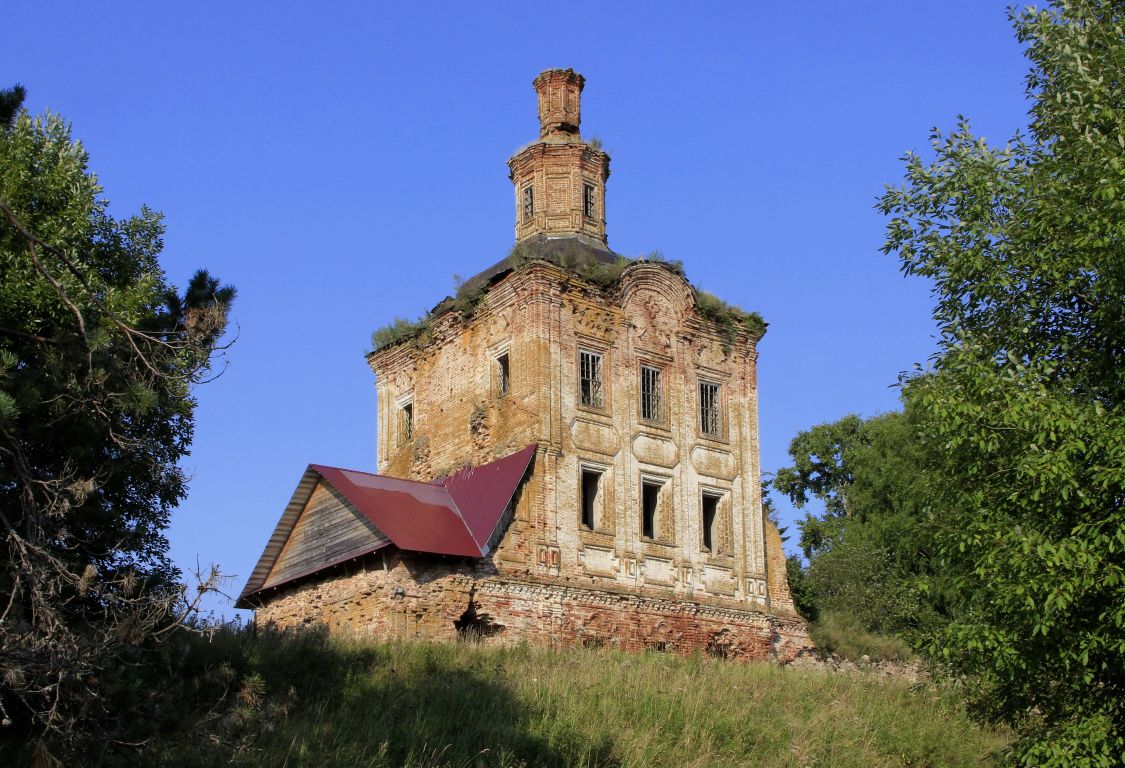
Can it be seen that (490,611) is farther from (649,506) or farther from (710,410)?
(710,410)

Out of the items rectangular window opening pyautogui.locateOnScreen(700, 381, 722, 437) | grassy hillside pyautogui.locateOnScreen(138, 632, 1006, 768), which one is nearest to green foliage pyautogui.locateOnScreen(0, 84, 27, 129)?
grassy hillside pyautogui.locateOnScreen(138, 632, 1006, 768)

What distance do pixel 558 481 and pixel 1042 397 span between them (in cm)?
1264

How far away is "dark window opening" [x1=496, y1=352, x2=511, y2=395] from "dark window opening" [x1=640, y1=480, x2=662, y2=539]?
3.45m

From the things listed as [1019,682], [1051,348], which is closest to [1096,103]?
[1051,348]

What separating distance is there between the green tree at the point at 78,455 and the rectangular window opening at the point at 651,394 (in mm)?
13036

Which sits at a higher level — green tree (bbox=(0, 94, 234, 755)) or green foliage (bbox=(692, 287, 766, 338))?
green foliage (bbox=(692, 287, 766, 338))

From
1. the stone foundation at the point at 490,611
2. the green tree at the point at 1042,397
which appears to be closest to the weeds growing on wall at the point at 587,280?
the stone foundation at the point at 490,611

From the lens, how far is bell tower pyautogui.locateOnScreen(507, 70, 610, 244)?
28484 millimetres

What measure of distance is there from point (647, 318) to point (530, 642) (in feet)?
25.0

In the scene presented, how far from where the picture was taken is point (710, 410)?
26.8 metres

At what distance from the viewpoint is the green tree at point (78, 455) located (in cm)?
859

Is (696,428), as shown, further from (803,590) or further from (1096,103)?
(1096,103)

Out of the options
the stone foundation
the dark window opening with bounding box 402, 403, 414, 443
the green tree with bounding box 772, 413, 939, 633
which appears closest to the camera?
the stone foundation

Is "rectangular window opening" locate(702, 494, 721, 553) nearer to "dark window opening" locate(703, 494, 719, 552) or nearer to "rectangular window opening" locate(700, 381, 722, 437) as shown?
"dark window opening" locate(703, 494, 719, 552)
